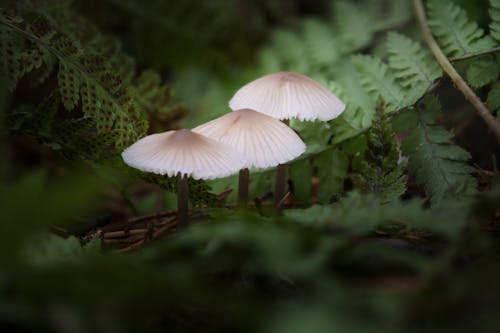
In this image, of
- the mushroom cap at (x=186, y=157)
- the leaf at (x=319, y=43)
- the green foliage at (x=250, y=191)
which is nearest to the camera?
the green foliage at (x=250, y=191)

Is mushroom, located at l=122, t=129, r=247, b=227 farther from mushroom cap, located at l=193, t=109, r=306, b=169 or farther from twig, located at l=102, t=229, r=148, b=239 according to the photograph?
twig, located at l=102, t=229, r=148, b=239

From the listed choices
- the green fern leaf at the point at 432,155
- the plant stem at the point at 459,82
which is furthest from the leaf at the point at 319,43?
the green fern leaf at the point at 432,155

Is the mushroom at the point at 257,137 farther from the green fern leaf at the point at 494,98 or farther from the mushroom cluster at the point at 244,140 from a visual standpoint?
the green fern leaf at the point at 494,98

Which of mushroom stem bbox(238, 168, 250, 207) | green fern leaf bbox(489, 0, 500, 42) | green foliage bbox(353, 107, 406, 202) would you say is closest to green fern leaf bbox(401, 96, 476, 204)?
green foliage bbox(353, 107, 406, 202)

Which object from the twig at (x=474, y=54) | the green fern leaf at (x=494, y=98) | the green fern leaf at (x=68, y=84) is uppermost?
the twig at (x=474, y=54)

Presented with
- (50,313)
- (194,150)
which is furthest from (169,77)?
(50,313)

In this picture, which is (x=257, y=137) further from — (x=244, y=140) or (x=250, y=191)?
(x=250, y=191)

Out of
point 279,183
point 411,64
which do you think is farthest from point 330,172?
point 411,64
